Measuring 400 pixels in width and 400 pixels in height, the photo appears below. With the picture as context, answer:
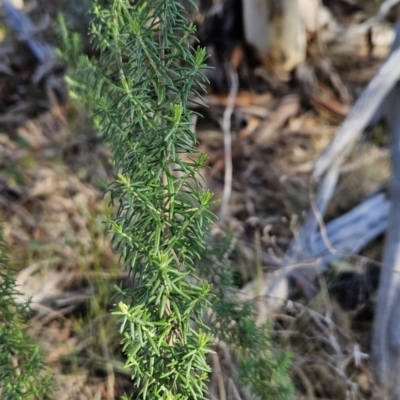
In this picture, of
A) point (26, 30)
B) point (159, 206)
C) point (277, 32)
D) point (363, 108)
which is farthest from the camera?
point (26, 30)

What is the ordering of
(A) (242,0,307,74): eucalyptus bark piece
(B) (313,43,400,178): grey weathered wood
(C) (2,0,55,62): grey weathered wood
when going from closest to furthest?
1. (B) (313,43,400,178): grey weathered wood
2. (A) (242,0,307,74): eucalyptus bark piece
3. (C) (2,0,55,62): grey weathered wood

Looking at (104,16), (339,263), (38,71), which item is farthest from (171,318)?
(38,71)

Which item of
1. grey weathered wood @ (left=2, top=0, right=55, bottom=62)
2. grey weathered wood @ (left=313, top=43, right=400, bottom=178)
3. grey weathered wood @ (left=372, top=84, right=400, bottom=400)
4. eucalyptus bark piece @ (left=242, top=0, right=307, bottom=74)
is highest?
grey weathered wood @ (left=2, top=0, right=55, bottom=62)

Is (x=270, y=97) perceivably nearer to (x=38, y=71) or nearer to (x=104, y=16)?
(x=38, y=71)

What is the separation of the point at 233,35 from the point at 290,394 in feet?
7.84

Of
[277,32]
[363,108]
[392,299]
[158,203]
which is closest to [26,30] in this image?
[277,32]

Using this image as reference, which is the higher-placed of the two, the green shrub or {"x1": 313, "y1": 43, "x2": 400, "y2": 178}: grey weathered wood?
{"x1": 313, "y1": 43, "x2": 400, "y2": 178}: grey weathered wood

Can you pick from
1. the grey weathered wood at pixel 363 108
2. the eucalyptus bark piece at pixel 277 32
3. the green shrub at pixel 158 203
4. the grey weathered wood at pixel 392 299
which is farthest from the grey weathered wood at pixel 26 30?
the green shrub at pixel 158 203

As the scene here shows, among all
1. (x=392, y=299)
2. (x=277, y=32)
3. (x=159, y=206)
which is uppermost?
(x=277, y=32)

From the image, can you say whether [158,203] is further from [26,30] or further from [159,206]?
[26,30]

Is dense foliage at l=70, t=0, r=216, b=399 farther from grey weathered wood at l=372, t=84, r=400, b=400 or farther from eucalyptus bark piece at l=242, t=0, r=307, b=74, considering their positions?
eucalyptus bark piece at l=242, t=0, r=307, b=74

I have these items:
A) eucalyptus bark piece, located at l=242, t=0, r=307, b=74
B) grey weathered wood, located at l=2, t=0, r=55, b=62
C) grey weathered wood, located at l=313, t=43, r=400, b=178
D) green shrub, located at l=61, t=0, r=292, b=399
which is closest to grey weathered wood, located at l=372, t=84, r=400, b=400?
A: grey weathered wood, located at l=313, t=43, r=400, b=178

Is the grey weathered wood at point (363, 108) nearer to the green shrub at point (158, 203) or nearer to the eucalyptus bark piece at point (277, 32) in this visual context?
the green shrub at point (158, 203)

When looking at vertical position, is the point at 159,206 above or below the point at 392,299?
above
